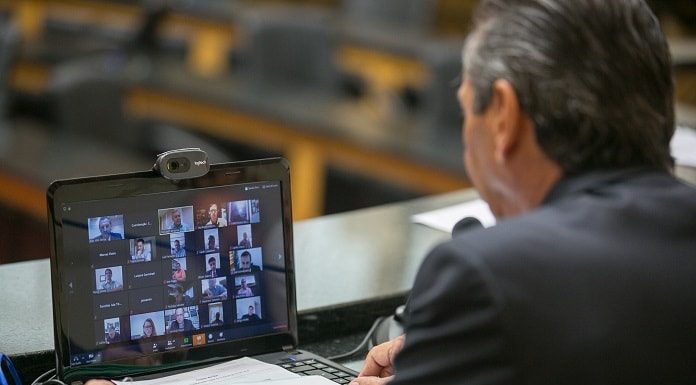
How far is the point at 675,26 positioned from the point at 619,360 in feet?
15.9

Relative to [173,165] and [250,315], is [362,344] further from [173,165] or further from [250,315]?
[173,165]

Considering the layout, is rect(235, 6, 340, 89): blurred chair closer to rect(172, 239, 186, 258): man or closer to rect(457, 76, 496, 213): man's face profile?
rect(172, 239, 186, 258): man

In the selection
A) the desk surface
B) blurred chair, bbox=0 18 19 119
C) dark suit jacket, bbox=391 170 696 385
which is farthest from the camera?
blurred chair, bbox=0 18 19 119

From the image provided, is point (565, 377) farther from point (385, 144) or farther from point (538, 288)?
point (385, 144)

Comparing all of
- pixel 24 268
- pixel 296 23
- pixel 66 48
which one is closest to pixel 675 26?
pixel 296 23

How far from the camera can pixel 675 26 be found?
546 centimetres

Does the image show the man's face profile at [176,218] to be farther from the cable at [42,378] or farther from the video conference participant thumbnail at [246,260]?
the cable at [42,378]

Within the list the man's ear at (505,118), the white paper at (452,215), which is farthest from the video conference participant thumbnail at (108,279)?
the white paper at (452,215)

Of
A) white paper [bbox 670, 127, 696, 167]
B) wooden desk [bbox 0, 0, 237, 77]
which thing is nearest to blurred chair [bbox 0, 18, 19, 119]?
wooden desk [bbox 0, 0, 237, 77]

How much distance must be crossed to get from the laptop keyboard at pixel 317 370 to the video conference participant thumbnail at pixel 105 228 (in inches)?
9.7

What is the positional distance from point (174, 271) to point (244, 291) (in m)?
0.09

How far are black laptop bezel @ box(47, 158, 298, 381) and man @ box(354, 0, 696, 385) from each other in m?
0.33

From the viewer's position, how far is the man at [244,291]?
4.20 ft

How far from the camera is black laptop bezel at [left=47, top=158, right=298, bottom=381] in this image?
1184mm
